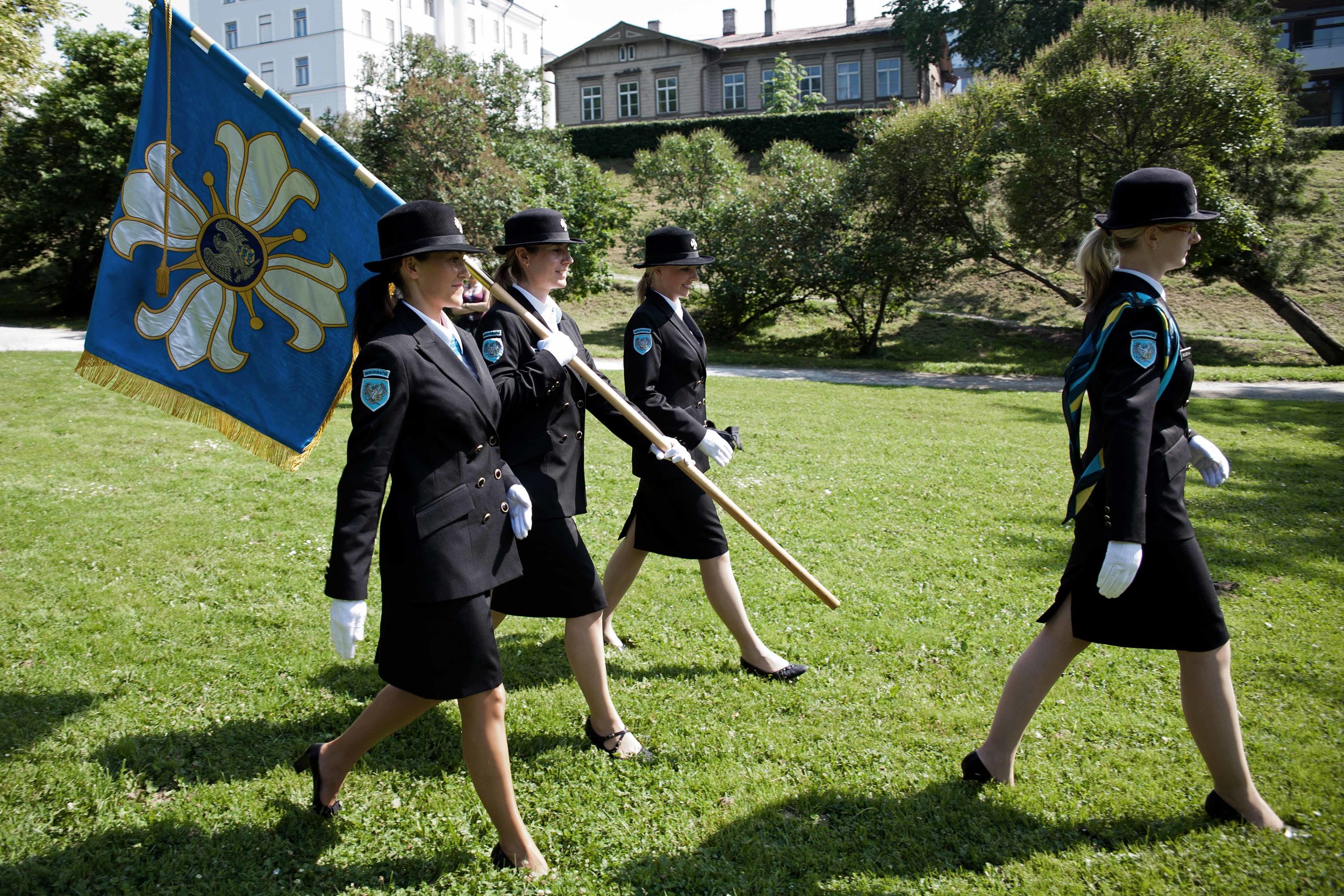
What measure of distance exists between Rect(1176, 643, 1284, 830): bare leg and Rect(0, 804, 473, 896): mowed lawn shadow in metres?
2.60

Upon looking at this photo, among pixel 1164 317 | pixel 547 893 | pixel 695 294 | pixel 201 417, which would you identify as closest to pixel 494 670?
pixel 547 893

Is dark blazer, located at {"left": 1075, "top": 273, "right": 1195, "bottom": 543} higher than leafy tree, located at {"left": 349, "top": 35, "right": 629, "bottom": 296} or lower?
lower

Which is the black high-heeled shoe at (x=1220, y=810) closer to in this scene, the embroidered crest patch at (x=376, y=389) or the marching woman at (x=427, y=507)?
the marching woman at (x=427, y=507)

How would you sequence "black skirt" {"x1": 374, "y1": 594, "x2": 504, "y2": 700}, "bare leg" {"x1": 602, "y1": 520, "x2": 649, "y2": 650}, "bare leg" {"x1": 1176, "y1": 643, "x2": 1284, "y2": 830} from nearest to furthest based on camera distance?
"black skirt" {"x1": 374, "y1": 594, "x2": 504, "y2": 700}, "bare leg" {"x1": 1176, "y1": 643, "x2": 1284, "y2": 830}, "bare leg" {"x1": 602, "y1": 520, "x2": 649, "y2": 650}

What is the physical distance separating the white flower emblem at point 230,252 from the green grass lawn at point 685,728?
67.3 inches

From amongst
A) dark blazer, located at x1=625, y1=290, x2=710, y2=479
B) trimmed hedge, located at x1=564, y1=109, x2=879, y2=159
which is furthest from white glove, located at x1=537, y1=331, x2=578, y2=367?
trimmed hedge, located at x1=564, y1=109, x2=879, y2=159

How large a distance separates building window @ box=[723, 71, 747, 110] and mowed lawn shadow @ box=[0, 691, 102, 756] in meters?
59.2

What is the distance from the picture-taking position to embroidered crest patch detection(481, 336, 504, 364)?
3660 millimetres

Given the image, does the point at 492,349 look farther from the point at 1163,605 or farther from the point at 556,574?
the point at 1163,605

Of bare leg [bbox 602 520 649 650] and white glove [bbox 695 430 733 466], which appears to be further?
bare leg [bbox 602 520 649 650]

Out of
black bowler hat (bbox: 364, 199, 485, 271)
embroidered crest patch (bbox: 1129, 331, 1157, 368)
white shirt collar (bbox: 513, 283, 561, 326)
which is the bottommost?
embroidered crest patch (bbox: 1129, 331, 1157, 368)

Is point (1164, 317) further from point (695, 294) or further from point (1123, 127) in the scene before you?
point (695, 294)

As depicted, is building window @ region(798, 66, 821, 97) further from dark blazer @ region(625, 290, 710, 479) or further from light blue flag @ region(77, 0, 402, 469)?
light blue flag @ region(77, 0, 402, 469)

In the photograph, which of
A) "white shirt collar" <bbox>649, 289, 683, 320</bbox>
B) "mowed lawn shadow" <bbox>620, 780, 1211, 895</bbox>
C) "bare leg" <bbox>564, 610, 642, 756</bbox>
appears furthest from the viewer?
"white shirt collar" <bbox>649, 289, 683, 320</bbox>
